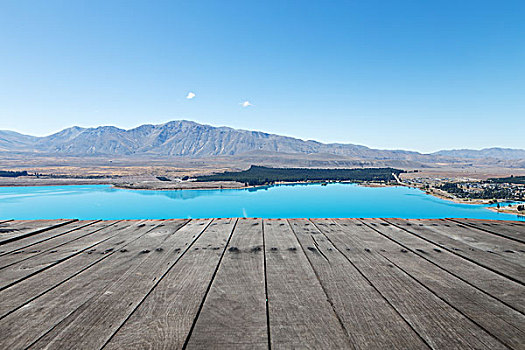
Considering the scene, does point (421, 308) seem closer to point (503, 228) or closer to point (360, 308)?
point (360, 308)

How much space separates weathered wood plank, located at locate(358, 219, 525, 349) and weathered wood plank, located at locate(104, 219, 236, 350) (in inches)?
58.2

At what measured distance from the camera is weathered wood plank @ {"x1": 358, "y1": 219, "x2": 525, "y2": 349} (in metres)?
1.47

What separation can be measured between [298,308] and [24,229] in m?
3.55

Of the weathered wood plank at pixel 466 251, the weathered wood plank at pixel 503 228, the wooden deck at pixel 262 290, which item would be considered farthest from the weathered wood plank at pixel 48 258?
the weathered wood plank at pixel 503 228

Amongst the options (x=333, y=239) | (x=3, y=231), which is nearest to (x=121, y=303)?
(x=333, y=239)

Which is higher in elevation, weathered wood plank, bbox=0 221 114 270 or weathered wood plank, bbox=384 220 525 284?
weathered wood plank, bbox=384 220 525 284

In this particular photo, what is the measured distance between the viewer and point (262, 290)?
193cm

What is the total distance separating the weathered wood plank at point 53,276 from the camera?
71.1 inches

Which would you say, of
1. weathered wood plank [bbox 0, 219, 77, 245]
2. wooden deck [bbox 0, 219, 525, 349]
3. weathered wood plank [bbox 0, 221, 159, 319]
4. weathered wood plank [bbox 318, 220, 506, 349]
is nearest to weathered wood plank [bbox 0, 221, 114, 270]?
wooden deck [bbox 0, 219, 525, 349]

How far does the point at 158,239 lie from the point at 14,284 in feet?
4.30

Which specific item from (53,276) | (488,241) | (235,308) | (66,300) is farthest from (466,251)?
(53,276)

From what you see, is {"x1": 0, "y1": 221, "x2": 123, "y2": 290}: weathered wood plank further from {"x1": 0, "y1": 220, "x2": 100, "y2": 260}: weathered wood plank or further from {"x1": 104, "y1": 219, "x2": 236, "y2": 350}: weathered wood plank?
{"x1": 104, "y1": 219, "x2": 236, "y2": 350}: weathered wood plank

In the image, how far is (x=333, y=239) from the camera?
316 centimetres

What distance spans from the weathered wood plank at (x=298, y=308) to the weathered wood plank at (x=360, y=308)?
54 mm
